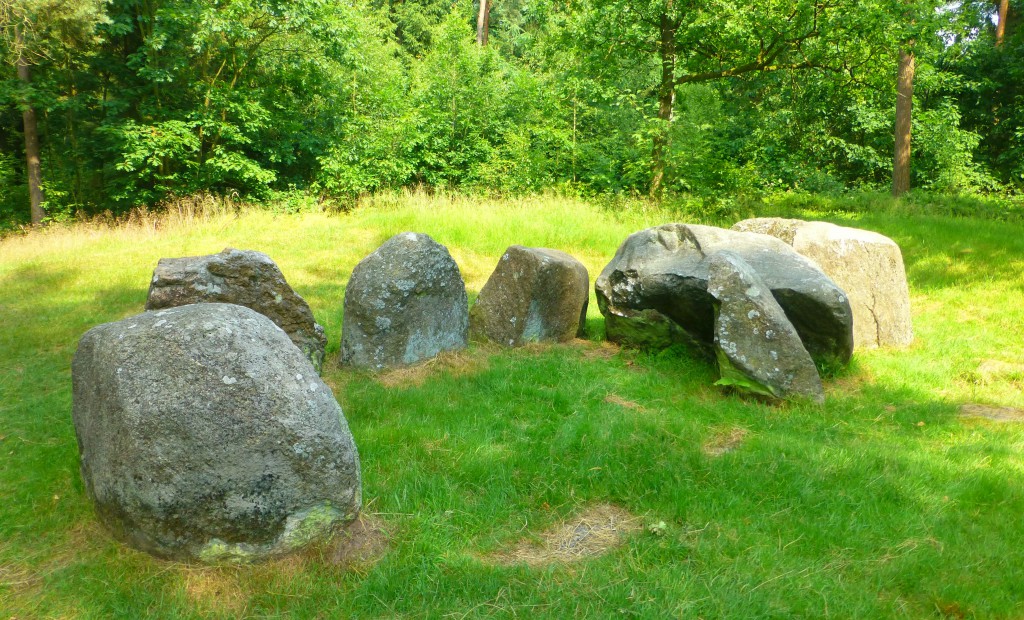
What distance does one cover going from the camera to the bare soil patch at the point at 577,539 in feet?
12.8

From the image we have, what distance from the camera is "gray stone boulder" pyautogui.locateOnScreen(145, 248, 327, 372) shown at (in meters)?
5.94

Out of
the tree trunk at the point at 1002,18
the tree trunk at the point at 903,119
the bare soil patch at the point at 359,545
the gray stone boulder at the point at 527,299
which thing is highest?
the tree trunk at the point at 1002,18

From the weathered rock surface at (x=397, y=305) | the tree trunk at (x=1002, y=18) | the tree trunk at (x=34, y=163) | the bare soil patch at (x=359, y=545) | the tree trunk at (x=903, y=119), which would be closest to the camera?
the bare soil patch at (x=359, y=545)

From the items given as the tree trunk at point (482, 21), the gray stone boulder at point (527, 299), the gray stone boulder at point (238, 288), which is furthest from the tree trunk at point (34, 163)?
the tree trunk at point (482, 21)

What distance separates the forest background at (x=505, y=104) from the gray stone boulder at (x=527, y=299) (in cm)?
926

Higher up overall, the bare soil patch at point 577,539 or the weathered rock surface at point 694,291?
the weathered rock surface at point 694,291

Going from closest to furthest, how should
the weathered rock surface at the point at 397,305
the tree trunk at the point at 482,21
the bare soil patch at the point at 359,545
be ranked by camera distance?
the bare soil patch at the point at 359,545
the weathered rock surface at the point at 397,305
the tree trunk at the point at 482,21

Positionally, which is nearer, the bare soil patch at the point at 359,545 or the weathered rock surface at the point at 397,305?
the bare soil patch at the point at 359,545

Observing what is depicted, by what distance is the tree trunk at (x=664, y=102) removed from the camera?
1581 cm

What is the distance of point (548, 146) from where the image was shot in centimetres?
1933

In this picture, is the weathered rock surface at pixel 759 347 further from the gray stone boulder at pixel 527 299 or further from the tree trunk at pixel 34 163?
the tree trunk at pixel 34 163

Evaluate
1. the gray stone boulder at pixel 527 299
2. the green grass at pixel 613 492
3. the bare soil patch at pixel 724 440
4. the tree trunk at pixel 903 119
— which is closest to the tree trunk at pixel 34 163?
the green grass at pixel 613 492

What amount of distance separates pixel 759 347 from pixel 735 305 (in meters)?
0.44

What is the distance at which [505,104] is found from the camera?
20.4 metres
